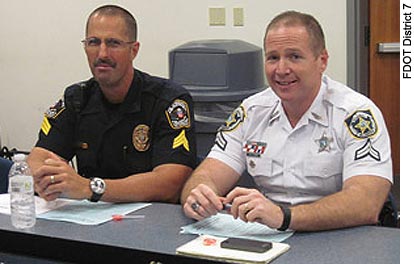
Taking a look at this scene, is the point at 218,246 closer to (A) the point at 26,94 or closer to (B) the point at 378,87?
(B) the point at 378,87

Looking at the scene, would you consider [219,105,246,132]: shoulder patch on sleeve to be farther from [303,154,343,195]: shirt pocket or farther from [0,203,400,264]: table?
[0,203,400,264]: table

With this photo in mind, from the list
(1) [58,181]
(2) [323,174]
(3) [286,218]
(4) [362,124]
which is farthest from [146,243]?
(4) [362,124]

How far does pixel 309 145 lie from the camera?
79.4 inches

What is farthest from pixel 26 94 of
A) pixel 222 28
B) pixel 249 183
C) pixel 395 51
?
pixel 249 183

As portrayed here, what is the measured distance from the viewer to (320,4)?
3.91 metres

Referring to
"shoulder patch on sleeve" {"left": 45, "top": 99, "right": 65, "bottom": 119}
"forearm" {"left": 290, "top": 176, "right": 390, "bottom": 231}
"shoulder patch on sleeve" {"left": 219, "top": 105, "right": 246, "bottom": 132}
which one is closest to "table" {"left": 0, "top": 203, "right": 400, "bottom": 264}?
"forearm" {"left": 290, "top": 176, "right": 390, "bottom": 231}

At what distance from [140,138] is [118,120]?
105 millimetres

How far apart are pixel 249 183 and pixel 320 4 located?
202cm

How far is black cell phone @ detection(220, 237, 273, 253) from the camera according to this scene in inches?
60.0

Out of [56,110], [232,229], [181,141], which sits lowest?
[232,229]

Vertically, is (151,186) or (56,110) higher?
(56,110)

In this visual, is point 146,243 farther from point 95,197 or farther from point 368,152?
point 368,152

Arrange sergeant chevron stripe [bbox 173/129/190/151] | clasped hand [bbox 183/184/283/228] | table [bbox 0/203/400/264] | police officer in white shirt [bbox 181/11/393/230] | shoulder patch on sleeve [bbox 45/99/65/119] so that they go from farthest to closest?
shoulder patch on sleeve [bbox 45/99/65/119] < sergeant chevron stripe [bbox 173/129/190/151] < police officer in white shirt [bbox 181/11/393/230] < clasped hand [bbox 183/184/283/228] < table [bbox 0/203/400/264]

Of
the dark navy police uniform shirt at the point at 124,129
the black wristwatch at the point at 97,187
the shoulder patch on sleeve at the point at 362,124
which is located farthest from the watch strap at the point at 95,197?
the shoulder patch on sleeve at the point at 362,124
